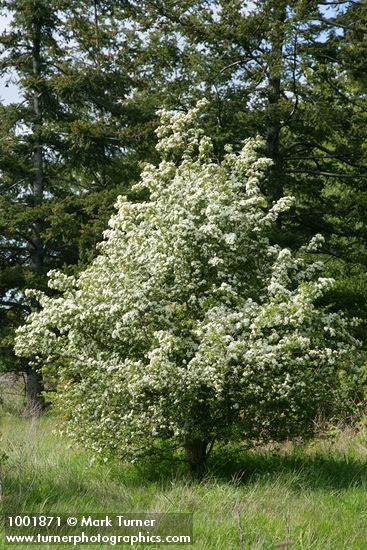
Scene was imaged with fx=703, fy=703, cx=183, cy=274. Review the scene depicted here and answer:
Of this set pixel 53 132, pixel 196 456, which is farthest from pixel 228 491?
pixel 53 132

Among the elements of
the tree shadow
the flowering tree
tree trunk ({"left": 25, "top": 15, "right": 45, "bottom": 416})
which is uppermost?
tree trunk ({"left": 25, "top": 15, "right": 45, "bottom": 416})

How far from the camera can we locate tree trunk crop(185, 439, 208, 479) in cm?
833

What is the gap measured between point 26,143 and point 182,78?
485 cm

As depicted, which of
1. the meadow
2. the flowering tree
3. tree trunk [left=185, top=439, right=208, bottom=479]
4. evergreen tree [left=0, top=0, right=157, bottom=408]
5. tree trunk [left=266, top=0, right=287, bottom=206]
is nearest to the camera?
the meadow

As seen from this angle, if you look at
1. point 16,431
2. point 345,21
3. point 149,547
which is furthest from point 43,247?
point 149,547

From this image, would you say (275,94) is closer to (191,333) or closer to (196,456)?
(191,333)

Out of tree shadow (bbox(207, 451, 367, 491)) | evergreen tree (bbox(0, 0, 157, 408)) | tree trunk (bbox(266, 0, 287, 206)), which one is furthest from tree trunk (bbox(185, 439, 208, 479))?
evergreen tree (bbox(0, 0, 157, 408))

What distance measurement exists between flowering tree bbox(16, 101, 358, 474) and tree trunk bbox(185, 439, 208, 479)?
0.07ft

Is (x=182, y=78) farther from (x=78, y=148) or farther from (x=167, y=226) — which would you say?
(x=167, y=226)

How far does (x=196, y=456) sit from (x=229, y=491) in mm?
1227

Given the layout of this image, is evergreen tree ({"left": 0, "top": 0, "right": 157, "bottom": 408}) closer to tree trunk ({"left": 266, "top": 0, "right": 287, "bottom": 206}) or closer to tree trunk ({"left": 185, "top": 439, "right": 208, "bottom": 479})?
tree trunk ({"left": 266, "top": 0, "right": 287, "bottom": 206})

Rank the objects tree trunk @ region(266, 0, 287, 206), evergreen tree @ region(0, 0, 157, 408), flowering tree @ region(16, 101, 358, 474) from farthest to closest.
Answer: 1. evergreen tree @ region(0, 0, 157, 408)
2. tree trunk @ region(266, 0, 287, 206)
3. flowering tree @ region(16, 101, 358, 474)

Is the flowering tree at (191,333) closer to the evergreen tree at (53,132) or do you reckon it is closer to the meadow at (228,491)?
the meadow at (228,491)

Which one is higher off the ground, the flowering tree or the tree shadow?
the flowering tree
